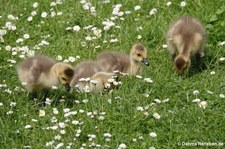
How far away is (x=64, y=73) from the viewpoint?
6363 millimetres

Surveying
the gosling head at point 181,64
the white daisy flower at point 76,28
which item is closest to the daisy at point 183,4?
the white daisy flower at point 76,28

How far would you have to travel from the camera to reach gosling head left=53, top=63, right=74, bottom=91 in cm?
636

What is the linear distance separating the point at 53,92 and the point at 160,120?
1182mm

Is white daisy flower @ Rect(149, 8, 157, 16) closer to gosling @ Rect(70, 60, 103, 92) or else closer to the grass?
the grass

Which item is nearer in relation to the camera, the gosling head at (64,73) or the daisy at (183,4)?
the gosling head at (64,73)

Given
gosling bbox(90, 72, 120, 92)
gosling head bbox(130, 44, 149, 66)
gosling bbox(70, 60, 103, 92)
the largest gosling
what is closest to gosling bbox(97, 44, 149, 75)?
gosling head bbox(130, 44, 149, 66)

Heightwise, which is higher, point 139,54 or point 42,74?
point 139,54

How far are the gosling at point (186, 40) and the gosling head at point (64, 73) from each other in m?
1.25

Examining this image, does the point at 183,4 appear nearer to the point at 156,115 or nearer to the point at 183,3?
the point at 183,3

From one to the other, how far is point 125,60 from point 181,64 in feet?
1.98

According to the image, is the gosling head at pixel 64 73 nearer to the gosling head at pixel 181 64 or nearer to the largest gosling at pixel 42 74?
the largest gosling at pixel 42 74

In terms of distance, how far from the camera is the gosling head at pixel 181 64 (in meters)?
6.99

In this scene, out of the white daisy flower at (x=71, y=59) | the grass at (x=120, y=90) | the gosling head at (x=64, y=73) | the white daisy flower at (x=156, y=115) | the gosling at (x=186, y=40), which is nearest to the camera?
the grass at (x=120, y=90)

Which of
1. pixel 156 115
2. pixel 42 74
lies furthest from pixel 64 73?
pixel 156 115
